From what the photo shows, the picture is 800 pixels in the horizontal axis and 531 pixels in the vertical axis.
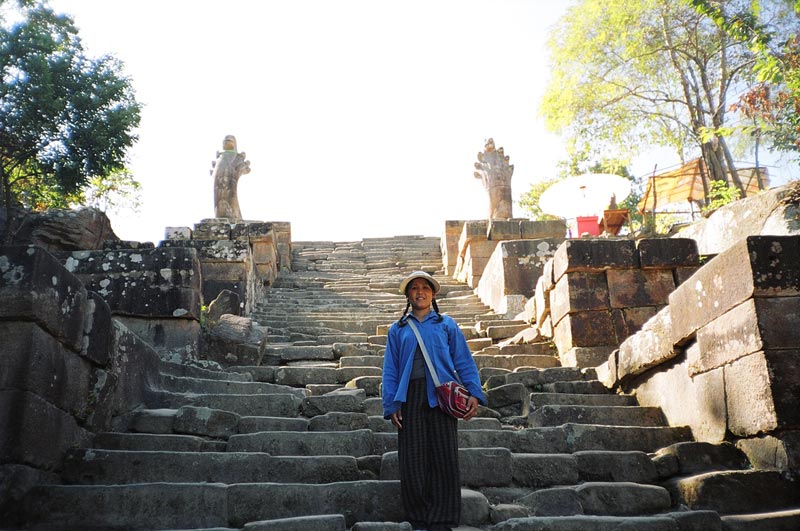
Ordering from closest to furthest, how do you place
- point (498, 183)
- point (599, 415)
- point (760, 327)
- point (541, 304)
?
point (760, 327) < point (599, 415) < point (541, 304) < point (498, 183)

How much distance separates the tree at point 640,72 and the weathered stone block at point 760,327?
13.0 meters

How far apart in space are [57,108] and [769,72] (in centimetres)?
1062

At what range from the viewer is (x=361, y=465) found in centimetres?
369

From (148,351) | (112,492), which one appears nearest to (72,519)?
(112,492)

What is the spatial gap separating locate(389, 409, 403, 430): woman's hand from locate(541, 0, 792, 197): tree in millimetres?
14338

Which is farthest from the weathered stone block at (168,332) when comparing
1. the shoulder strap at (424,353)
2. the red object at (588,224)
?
the red object at (588,224)

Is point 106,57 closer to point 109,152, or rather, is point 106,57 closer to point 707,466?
point 109,152

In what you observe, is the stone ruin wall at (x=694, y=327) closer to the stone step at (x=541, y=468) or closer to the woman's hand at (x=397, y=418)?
the stone step at (x=541, y=468)

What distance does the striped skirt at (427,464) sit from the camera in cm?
307

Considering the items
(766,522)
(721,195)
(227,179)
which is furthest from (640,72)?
(766,522)

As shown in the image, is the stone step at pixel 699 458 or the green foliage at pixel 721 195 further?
the green foliage at pixel 721 195

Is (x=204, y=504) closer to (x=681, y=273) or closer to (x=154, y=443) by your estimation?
(x=154, y=443)

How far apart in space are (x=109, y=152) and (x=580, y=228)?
370 inches

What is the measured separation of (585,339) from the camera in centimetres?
599
